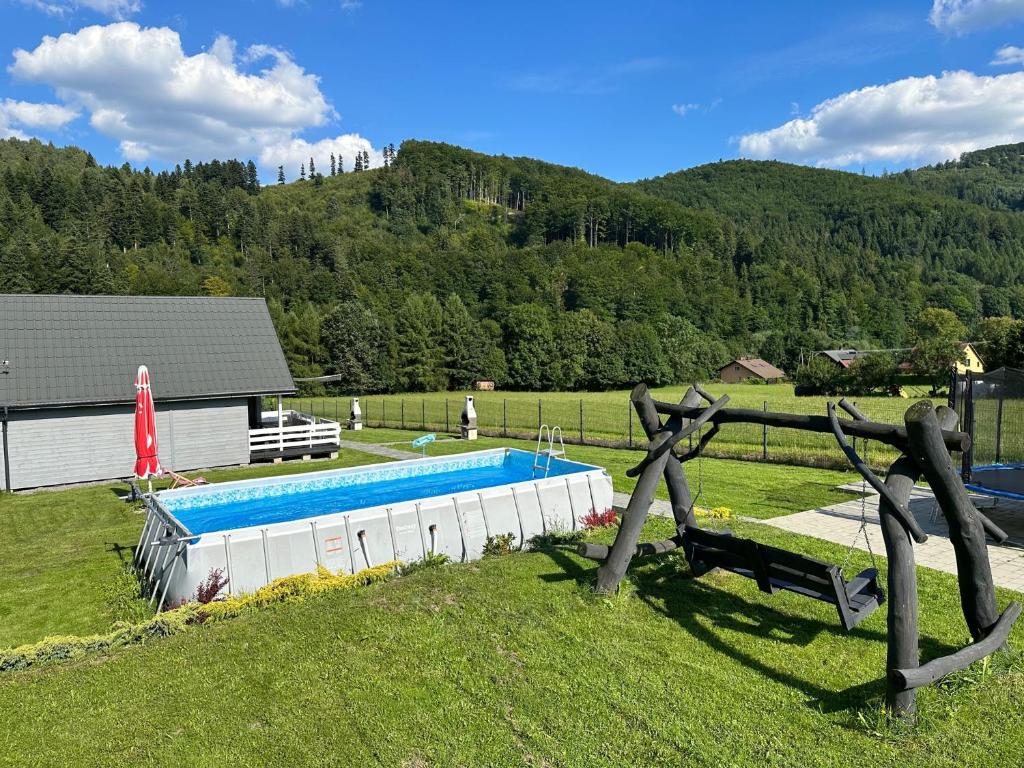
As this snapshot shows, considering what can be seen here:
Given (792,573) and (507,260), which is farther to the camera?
(507,260)

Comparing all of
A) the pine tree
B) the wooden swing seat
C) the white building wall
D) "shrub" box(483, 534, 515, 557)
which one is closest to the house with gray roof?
the white building wall

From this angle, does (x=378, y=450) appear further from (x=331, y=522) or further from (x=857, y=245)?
(x=857, y=245)

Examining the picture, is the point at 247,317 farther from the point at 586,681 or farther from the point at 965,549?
the point at 965,549

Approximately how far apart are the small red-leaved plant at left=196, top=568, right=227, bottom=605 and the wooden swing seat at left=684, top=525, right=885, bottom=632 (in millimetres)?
5774

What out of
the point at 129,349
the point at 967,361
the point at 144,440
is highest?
the point at 129,349

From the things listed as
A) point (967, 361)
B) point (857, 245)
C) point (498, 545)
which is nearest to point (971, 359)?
point (967, 361)

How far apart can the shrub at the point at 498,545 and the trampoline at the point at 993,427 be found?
24.4 feet

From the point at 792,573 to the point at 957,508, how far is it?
5.14 feet

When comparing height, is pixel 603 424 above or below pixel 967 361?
below

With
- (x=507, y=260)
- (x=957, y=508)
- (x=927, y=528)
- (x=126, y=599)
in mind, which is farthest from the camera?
(x=507, y=260)

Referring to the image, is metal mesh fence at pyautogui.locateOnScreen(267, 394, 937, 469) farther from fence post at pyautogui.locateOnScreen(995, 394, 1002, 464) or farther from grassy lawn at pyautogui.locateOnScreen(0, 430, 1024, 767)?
grassy lawn at pyautogui.locateOnScreen(0, 430, 1024, 767)

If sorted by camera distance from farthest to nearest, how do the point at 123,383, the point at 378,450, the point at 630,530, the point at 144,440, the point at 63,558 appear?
1. the point at 378,450
2. the point at 123,383
3. the point at 144,440
4. the point at 63,558
5. the point at 630,530

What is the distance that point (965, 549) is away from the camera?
5.13m

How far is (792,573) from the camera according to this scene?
6.03m
